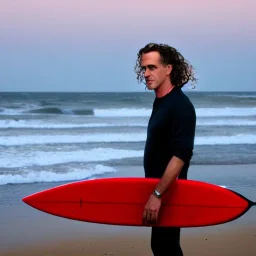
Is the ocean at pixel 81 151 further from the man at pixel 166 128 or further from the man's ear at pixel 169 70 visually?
the man's ear at pixel 169 70

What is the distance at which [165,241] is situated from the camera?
103 inches

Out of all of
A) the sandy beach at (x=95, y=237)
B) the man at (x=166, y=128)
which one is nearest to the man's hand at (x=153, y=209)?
the man at (x=166, y=128)

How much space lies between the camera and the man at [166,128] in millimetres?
2352

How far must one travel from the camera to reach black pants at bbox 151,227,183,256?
2.60 m

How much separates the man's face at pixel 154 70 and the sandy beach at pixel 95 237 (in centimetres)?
196

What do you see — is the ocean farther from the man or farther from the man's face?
the man's face

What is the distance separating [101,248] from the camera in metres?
4.21

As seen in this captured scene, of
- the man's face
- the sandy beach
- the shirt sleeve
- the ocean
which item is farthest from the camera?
the ocean

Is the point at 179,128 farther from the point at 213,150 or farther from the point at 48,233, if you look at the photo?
the point at 213,150

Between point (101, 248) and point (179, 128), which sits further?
point (101, 248)

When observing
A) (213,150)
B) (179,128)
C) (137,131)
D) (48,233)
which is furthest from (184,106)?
(137,131)

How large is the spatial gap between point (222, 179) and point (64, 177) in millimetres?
2091

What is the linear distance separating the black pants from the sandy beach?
4.99 feet

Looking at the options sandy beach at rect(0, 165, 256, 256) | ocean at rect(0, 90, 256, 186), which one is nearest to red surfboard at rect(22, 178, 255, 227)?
sandy beach at rect(0, 165, 256, 256)
